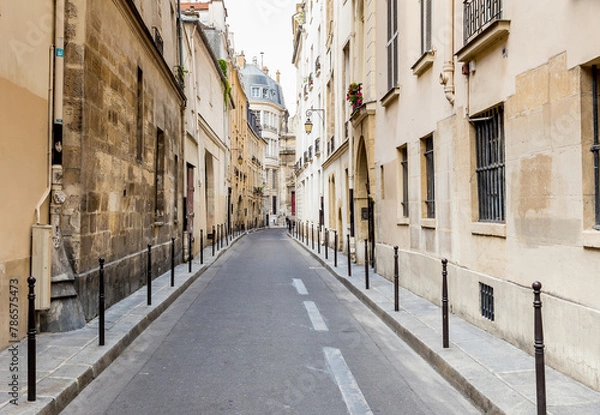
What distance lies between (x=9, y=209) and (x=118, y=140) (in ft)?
11.4

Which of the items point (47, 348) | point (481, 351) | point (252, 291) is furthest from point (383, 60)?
point (47, 348)

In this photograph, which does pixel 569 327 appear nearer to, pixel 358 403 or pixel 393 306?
pixel 358 403

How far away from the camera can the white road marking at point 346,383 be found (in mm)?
4484

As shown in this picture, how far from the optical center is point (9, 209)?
584cm

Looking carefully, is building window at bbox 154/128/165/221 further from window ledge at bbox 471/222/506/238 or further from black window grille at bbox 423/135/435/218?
window ledge at bbox 471/222/506/238

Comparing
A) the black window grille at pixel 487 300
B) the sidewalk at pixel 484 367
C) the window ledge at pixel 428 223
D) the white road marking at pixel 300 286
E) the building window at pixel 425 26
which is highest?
the building window at pixel 425 26

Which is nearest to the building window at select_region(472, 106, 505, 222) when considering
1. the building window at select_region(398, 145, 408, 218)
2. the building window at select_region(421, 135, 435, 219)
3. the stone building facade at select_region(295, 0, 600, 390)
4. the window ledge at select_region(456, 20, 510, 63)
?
the stone building facade at select_region(295, 0, 600, 390)

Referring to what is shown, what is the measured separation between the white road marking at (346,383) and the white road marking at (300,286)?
468cm

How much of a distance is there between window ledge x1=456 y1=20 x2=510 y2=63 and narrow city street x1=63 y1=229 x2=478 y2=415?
371 centimetres

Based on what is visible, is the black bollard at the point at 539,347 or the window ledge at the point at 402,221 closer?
the black bollard at the point at 539,347

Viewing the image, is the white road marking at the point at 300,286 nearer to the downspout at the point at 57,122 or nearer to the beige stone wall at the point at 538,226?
the beige stone wall at the point at 538,226

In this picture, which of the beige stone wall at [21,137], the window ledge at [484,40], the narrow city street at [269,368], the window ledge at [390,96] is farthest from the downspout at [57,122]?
the window ledge at [390,96]

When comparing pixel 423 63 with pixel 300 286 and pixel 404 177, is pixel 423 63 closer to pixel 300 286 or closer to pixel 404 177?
pixel 404 177

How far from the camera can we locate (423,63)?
920cm
